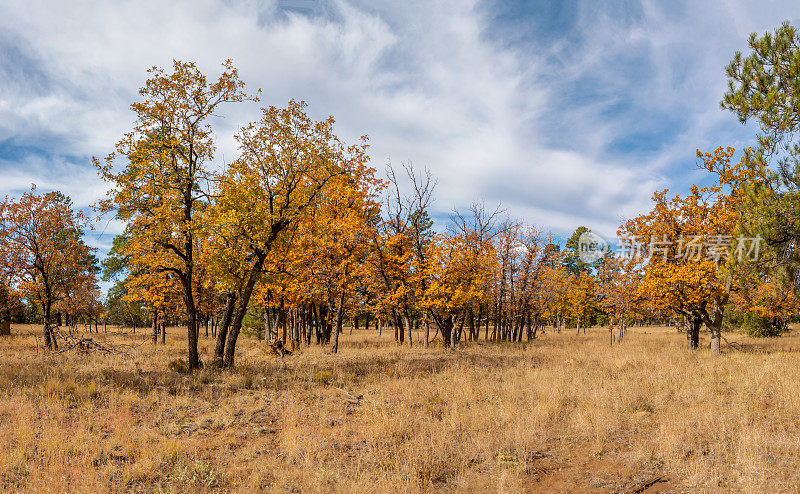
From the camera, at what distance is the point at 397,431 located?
821cm

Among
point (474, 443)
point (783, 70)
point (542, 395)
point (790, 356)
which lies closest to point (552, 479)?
point (474, 443)

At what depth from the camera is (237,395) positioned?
11.3 metres

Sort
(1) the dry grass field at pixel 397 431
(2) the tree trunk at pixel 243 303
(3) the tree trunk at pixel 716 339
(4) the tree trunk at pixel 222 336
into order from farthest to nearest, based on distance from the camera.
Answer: (3) the tree trunk at pixel 716 339 → (4) the tree trunk at pixel 222 336 → (2) the tree trunk at pixel 243 303 → (1) the dry grass field at pixel 397 431

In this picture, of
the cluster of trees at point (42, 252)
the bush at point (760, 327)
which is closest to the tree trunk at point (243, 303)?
the cluster of trees at point (42, 252)

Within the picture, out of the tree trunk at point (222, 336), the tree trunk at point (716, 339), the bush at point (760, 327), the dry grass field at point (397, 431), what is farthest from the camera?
the bush at point (760, 327)

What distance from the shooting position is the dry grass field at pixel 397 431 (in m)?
6.14

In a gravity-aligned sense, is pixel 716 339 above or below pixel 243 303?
below

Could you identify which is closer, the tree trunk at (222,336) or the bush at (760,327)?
the tree trunk at (222,336)

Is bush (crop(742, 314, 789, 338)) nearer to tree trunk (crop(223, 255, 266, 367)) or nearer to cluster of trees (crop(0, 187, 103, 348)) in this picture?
tree trunk (crop(223, 255, 266, 367))

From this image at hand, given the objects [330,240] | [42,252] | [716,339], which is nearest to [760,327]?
[716,339]

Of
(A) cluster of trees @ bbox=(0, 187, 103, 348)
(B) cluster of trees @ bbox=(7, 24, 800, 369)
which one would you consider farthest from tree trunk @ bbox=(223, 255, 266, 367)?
(A) cluster of trees @ bbox=(0, 187, 103, 348)

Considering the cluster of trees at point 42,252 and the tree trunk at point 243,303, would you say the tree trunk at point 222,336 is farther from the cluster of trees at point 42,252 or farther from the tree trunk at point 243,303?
the cluster of trees at point 42,252

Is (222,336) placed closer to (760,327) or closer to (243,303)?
(243,303)

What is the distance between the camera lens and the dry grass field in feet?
20.1
